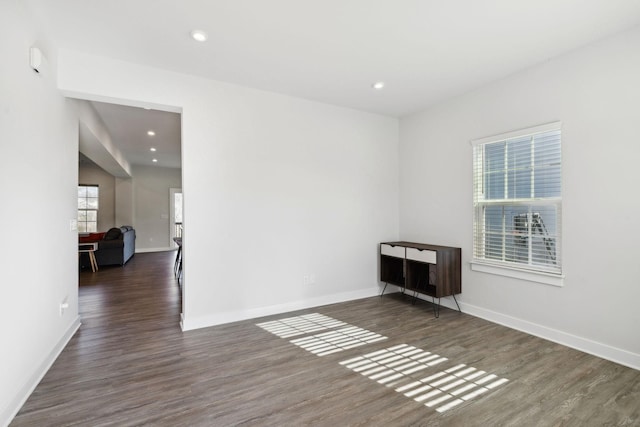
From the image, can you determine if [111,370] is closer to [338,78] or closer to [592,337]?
[338,78]

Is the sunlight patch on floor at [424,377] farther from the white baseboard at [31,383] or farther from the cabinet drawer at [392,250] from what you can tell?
the white baseboard at [31,383]

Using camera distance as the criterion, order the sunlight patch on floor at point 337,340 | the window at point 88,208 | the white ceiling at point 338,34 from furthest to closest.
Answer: the window at point 88,208
the sunlight patch on floor at point 337,340
the white ceiling at point 338,34

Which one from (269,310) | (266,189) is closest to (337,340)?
Answer: (269,310)

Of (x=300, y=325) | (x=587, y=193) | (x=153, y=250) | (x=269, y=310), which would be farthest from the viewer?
(x=153, y=250)

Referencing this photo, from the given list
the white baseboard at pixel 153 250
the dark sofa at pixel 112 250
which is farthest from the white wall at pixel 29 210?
the white baseboard at pixel 153 250

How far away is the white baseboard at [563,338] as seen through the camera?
2.46m

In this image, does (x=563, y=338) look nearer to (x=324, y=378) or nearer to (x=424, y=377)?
(x=424, y=377)

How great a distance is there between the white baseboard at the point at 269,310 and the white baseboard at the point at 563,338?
1407mm

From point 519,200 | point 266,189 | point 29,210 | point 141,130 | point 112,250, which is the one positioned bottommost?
point 112,250

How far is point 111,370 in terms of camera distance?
2381mm

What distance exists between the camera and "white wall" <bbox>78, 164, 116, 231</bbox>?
8898mm

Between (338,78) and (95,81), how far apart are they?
7.66 feet

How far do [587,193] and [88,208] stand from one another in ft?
35.9

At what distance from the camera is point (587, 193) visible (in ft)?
8.80
